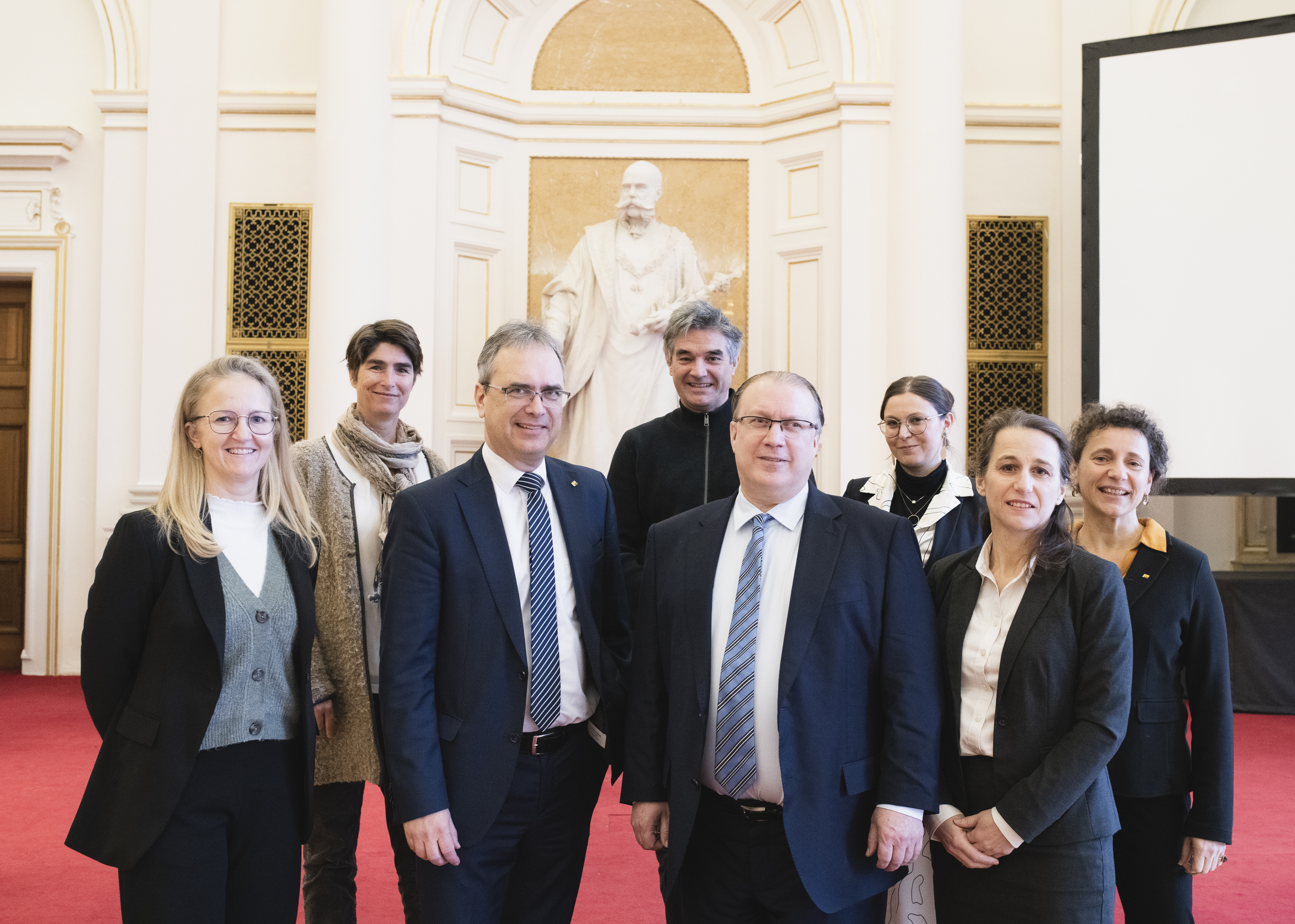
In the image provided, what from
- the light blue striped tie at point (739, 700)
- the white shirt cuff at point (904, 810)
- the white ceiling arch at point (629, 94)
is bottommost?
the white shirt cuff at point (904, 810)

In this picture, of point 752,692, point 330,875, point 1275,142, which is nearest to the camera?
point 752,692

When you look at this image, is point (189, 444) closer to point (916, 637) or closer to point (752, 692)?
point (752, 692)

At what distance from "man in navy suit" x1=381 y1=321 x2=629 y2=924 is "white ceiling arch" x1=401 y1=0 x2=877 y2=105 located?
4482 mm

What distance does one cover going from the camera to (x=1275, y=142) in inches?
201

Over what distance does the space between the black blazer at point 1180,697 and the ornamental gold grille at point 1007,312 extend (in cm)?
404

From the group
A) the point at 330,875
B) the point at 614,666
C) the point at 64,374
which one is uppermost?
the point at 64,374

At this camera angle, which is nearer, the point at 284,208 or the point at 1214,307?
the point at 1214,307

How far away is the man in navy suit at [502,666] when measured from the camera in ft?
5.94

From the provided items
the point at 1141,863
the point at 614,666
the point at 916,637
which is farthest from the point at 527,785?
the point at 1141,863

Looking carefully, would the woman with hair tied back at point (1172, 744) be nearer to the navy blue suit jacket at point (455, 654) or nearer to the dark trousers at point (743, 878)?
the dark trousers at point (743, 878)

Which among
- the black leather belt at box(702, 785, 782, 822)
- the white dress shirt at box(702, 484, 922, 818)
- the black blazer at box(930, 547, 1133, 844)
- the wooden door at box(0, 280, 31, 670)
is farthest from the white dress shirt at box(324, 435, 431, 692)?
the wooden door at box(0, 280, 31, 670)

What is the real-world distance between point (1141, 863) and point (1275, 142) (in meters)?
4.55

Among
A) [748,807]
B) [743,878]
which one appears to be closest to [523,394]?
[748,807]

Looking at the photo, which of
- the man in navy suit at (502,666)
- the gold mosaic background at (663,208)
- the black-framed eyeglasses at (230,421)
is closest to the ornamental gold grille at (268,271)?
the gold mosaic background at (663,208)
